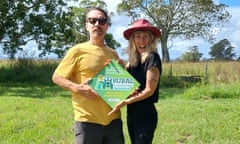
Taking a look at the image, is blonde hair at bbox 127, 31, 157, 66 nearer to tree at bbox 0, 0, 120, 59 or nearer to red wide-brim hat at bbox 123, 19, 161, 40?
red wide-brim hat at bbox 123, 19, 161, 40

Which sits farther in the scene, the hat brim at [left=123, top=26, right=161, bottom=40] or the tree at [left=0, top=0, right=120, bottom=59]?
the tree at [left=0, top=0, right=120, bottom=59]

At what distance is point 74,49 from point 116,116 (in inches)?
22.6

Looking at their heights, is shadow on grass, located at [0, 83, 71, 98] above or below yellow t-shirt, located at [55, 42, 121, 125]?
below

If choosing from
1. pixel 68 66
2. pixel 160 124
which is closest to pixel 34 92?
pixel 160 124

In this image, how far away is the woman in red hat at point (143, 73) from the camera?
9.25 feet

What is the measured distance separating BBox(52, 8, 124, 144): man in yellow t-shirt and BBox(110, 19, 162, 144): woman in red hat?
0.16m

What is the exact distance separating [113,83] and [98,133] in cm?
37

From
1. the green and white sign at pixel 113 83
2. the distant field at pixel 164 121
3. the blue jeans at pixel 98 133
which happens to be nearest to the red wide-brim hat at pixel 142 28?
the green and white sign at pixel 113 83

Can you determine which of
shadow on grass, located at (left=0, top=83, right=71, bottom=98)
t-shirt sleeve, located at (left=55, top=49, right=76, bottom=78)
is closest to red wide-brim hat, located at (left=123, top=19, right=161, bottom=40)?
t-shirt sleeve, located at (left=55, top=49, right=76, bottom=78)

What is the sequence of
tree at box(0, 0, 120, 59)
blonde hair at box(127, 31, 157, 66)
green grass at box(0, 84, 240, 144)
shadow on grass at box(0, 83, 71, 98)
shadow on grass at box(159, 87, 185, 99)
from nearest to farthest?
blonde hair at box(127, 31, 157, 66)
green grass at box(0, 84, 240, 144)
shadow on grass at box(0, 83, 71, 98)
shadow on grass at box(159, 87, 185, 99)
tree at box(0, 0, 120, 59)

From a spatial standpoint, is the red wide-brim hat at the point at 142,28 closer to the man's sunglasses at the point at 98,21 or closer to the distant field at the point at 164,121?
the man's sunglasses at the point at 98,21

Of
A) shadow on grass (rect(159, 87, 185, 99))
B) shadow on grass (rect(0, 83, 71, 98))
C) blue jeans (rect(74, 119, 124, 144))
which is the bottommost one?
shadow on grass (rect(159, 87, 185, 99))

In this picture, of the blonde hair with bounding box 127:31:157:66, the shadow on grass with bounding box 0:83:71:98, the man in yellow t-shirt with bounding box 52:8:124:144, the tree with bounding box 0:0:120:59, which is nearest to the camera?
the man in yellow t-shirt with bounding box 52:8:124:144

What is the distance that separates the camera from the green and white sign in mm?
2748
